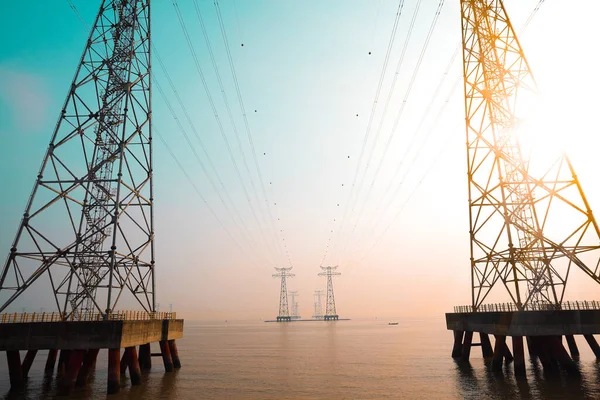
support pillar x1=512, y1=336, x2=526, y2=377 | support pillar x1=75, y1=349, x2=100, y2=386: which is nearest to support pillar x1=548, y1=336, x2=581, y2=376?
support pillar x1=512, y1=336, x2=526, y2=377

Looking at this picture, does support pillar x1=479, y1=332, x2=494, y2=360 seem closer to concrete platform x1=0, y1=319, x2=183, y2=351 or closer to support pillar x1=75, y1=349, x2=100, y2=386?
concrete platform x1=0, y1=319, x2=183, y2=351

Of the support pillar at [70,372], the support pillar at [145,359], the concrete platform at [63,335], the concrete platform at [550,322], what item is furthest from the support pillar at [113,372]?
the concrete platform at [550,322]

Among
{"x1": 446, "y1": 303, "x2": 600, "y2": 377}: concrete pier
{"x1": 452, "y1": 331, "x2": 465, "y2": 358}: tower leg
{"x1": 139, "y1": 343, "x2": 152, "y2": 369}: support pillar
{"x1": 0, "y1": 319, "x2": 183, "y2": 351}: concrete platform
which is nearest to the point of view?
{"x1": 0, "y1": 319, "x2": 183, "y2": 351}: concrete platform

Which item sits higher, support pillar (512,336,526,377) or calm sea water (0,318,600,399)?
support pillar (512,336,526,377)

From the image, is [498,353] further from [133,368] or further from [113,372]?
[113,372]

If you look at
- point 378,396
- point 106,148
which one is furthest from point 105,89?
point 378,396

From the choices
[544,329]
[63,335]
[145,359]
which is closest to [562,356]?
[544,329]

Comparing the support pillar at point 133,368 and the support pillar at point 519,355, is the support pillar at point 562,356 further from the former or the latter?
the support pillar at point 133,368
